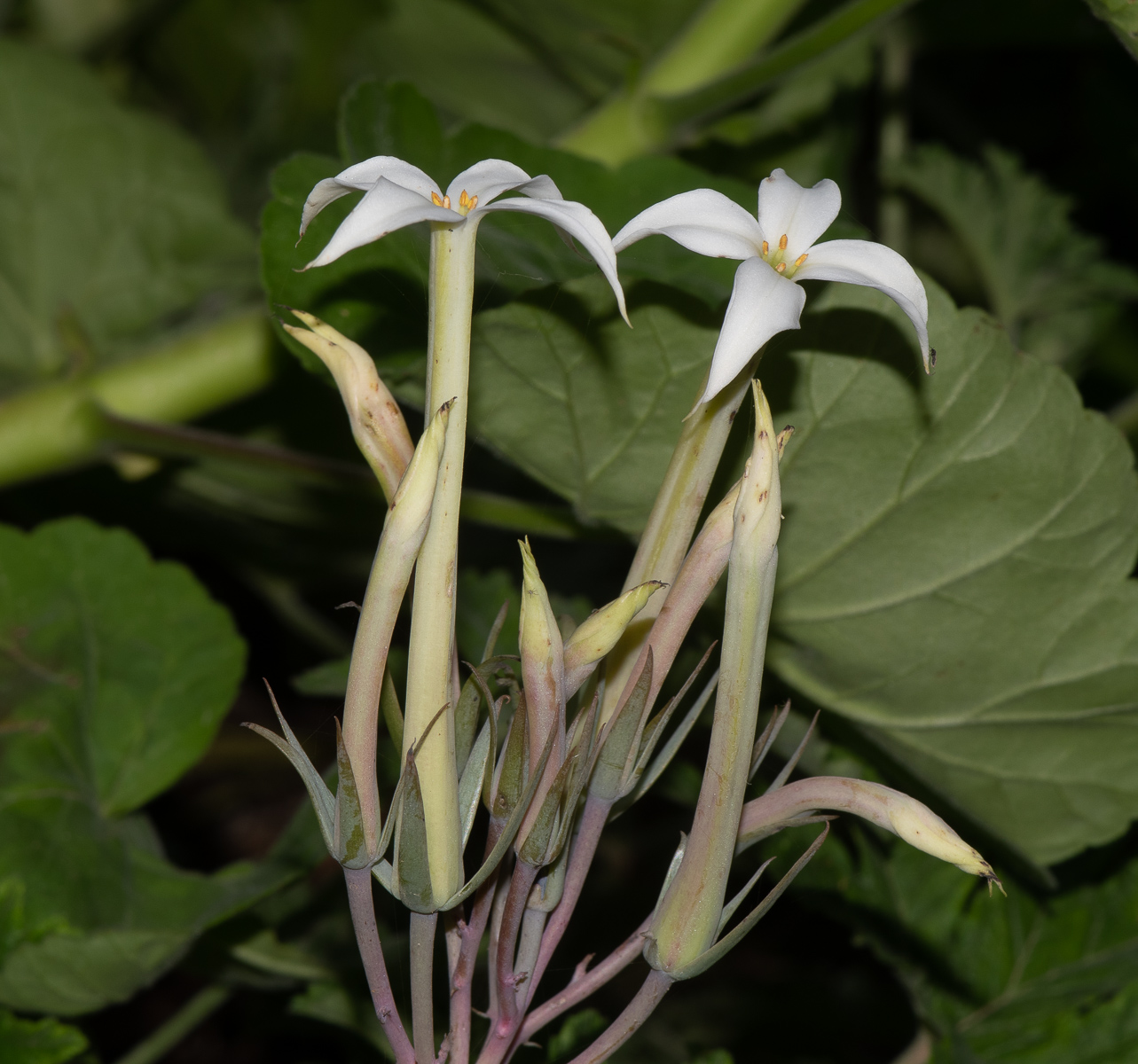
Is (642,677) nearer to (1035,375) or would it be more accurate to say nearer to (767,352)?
(767,352)

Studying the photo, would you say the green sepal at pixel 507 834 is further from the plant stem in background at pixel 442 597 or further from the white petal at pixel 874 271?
the white petal at pixel 874 271

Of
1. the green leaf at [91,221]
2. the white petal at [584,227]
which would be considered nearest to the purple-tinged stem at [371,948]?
the white petal at [584,227]

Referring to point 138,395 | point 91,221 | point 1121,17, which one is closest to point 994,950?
point 1121,17

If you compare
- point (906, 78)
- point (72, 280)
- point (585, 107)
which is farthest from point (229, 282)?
point (906, 78)

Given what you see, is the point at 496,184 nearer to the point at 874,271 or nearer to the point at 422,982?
the point at 874,271

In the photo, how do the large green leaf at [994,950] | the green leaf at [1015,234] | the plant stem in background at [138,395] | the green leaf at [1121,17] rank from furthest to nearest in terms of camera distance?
the green leaf at [1015,234], the plant stem in background at [138,395], the large green leaf at [994,950], the green leaf at [1121,17]
